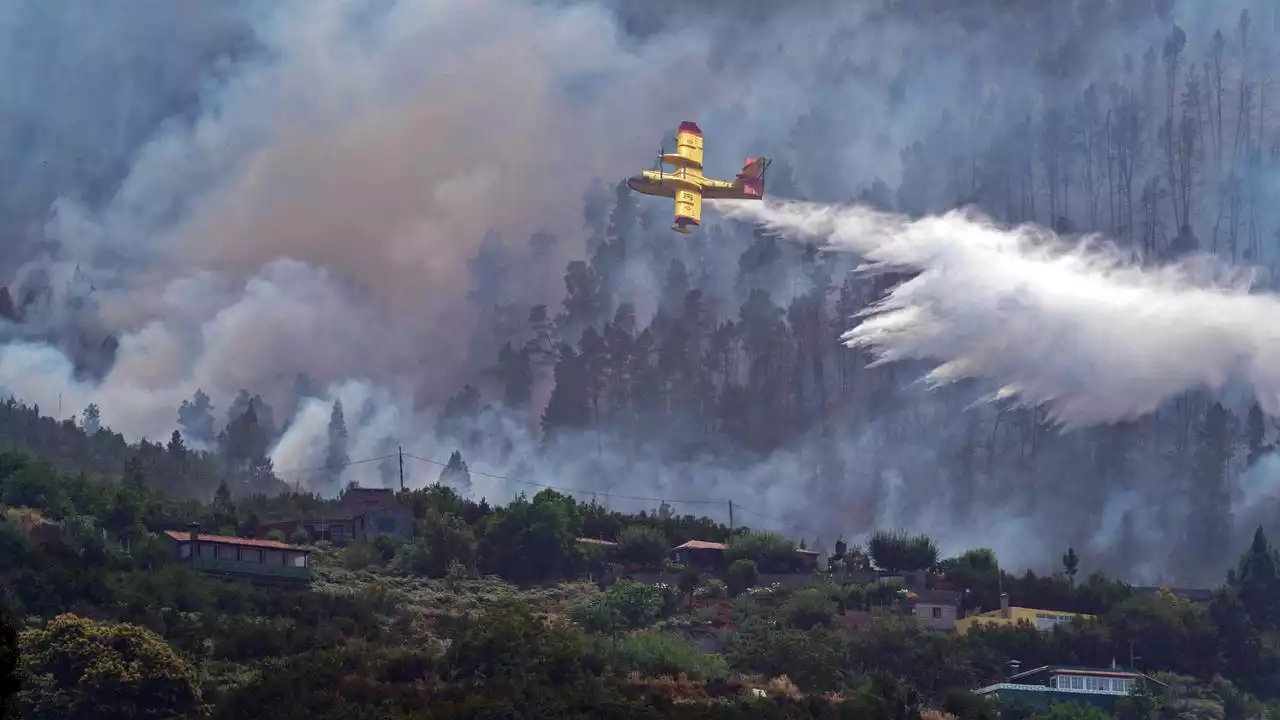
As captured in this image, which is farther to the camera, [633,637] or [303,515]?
[303,515]

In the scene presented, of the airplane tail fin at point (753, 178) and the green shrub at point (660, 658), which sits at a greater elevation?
the airplane tail fin at point (753, 178)

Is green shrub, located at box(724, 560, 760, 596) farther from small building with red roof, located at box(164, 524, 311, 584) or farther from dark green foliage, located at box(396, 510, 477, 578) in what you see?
small building with red roof, located at box(164, 524, 311, 584)

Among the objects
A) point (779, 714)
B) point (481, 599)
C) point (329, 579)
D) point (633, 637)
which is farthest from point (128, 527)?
point (779, 714)

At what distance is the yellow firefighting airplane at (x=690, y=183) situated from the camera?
103 m

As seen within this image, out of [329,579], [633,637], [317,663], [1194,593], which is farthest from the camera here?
[1194,593]

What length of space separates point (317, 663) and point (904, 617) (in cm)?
3131

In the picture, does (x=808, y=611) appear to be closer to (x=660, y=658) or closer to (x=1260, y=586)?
(x=660, y=658)

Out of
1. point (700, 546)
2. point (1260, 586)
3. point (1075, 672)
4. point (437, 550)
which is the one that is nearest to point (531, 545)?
point (437, 550)

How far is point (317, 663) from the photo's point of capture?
84500 mm

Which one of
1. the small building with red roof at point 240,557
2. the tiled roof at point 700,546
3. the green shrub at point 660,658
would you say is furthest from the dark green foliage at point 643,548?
the green shrub at point 660,658

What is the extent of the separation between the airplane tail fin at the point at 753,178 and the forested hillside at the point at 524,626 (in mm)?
18035

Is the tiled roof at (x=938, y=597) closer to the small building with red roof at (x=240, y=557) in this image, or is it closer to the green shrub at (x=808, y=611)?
the green shrub at (x=808, y=611)

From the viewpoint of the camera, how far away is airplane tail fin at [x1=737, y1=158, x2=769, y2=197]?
108250 mm

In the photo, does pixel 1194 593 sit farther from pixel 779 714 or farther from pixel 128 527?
pixel 128 527
